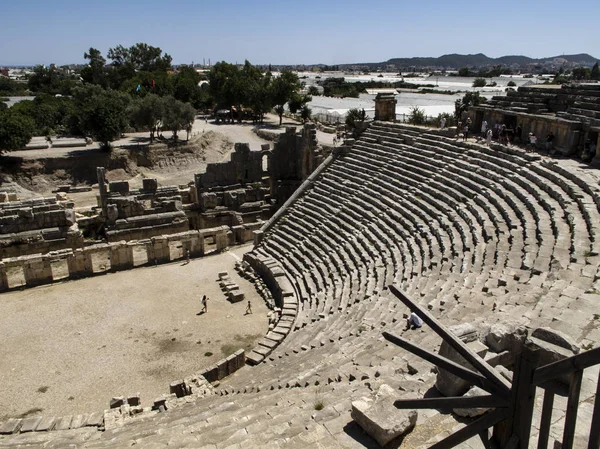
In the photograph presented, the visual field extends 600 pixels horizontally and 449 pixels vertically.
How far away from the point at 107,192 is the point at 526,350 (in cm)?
2427

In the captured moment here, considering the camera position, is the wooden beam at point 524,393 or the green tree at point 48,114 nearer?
the wooden beam at point 524,393

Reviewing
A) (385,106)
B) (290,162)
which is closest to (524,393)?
(385,106)

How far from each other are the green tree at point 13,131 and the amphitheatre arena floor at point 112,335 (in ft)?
67.8

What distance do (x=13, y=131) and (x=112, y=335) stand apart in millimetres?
26535

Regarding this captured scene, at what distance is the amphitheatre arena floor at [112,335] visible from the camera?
13633 mm

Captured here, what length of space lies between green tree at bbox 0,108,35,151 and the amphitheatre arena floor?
814 inches

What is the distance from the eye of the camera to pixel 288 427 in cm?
723

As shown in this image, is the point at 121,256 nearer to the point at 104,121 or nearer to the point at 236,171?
the point at 236,171

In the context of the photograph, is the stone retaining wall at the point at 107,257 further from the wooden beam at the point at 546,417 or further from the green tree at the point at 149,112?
the green tree at the point at 149,112

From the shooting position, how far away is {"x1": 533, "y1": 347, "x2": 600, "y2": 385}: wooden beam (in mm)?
3293

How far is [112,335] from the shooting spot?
16.4 metres

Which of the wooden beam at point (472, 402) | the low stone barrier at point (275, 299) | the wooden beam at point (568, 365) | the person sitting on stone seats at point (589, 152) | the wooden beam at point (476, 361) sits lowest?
the low stone barrier at point (275, 299)

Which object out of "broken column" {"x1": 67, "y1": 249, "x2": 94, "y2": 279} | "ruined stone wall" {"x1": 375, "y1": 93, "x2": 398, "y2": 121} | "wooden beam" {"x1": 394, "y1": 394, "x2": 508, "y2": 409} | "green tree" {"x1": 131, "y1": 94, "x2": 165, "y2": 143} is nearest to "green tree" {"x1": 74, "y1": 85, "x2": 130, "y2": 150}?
"green tree" {"x1": 131, "y1": 94, "x2": 165, "y2": 143}

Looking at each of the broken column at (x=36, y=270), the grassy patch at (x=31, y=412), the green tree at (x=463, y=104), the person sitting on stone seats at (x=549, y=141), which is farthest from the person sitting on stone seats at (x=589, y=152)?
the broken column at (x=36, y=270)
